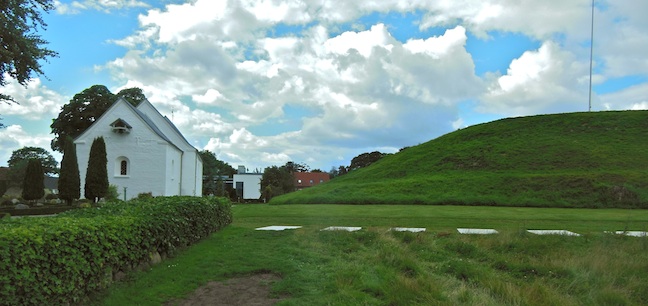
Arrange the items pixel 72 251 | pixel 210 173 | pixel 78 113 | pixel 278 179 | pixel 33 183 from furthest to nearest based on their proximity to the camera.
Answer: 1. pixel 210 173
2. pixel 278 179
3. pixel 78 113
4. pixel 33 183
5. pixel 72 251

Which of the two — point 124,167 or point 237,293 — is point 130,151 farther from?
point 237,293

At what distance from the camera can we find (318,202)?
30.8 meters

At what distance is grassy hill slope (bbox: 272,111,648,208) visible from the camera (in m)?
28.5

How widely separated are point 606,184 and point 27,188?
3842 centimetres

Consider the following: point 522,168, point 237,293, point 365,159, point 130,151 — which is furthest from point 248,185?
point 237,293

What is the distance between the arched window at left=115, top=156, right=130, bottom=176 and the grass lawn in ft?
96.8

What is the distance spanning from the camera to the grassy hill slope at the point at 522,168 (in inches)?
1124

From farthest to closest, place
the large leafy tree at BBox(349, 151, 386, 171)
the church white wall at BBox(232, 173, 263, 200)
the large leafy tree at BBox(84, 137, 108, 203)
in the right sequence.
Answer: the large leafy tree at BBox(349, 151, 386, 171)
the church white wall at BBox(232, 173, 263, 200)
the large leafy tree at BBox(84, 137, 108, 203)

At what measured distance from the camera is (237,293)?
5793 millimetres

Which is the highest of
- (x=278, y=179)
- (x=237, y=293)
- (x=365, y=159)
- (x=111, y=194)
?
(x=365, y=159)

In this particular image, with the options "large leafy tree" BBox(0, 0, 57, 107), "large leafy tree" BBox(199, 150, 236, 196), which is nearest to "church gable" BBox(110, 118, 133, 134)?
"large leafy tree" BBox(0, 0, 57, 107)

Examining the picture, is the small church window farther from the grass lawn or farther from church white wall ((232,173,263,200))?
church white wall ((232,173,263,200))

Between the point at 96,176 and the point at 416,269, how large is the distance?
2742 centimetres

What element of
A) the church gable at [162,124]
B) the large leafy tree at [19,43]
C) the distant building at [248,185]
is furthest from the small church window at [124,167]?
the distant building at [248,185]
